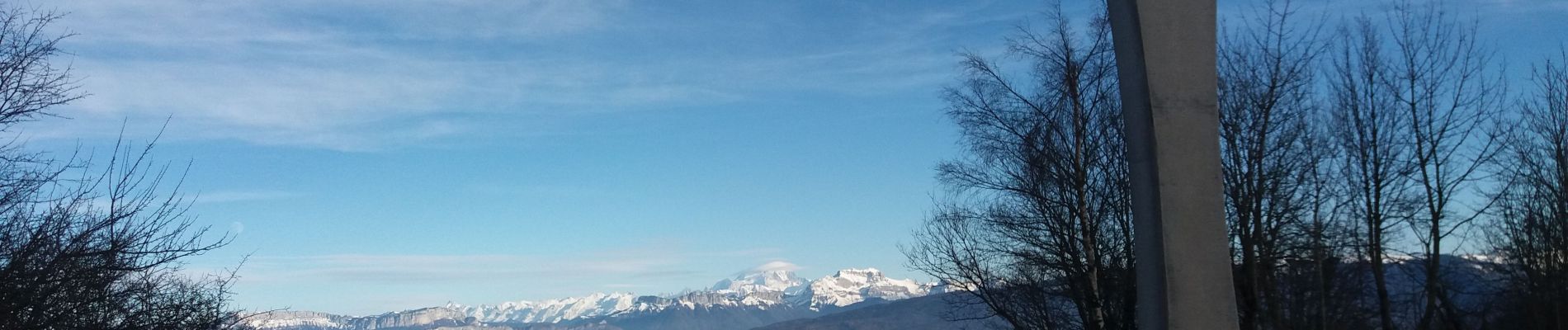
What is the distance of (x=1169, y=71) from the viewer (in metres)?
6.94

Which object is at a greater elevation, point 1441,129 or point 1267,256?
point 1441,129

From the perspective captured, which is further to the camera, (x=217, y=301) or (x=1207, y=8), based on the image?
(x=217, y=301)

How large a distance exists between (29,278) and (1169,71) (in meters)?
7.90

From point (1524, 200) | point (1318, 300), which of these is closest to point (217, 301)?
point (1318, 300)

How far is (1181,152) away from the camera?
275 inches

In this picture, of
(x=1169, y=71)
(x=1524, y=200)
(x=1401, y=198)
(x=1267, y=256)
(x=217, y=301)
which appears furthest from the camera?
(x=1524, y=200)

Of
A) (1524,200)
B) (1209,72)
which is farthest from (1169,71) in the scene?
(1524,200)

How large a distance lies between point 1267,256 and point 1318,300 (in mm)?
1335

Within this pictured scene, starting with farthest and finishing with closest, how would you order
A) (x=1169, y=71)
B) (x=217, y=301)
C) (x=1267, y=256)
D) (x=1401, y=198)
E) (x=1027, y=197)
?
(x=1401, y=198) < (x=1027, y=197) < (x=1267, y=256) < (x=217, y=301) < (x=1169, y=71)

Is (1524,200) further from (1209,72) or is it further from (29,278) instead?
(29,278)

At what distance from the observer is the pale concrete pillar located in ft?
22.8

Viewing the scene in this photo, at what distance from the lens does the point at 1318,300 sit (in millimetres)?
17703

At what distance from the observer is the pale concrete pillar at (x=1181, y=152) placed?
6.95 meters

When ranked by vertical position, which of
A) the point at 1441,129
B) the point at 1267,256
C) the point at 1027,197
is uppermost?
the point at 1441,129
